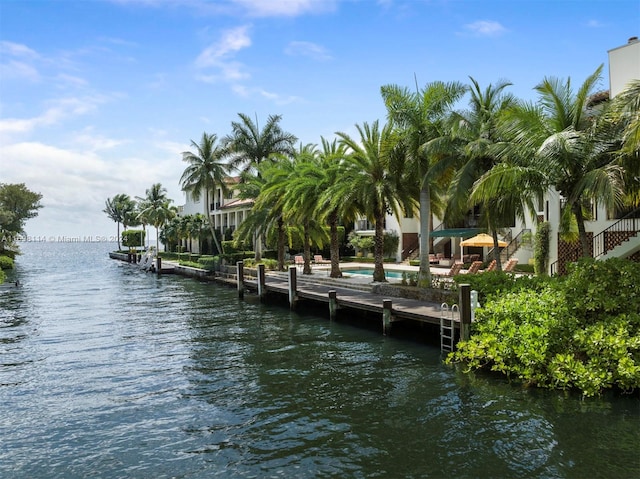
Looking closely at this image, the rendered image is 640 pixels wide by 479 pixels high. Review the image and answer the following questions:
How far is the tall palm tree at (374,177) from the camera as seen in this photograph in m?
26.2

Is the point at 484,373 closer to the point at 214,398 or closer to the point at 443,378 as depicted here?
the point at 443,378

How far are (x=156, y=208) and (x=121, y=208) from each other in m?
30.7

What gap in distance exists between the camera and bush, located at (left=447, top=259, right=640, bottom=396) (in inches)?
500

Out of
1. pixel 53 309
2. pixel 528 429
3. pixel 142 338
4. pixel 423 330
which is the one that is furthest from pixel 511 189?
pixel 53 309

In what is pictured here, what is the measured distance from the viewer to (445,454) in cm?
978

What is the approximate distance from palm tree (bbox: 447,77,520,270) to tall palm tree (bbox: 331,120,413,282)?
4.27 meters

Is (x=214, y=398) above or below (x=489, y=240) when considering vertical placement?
below

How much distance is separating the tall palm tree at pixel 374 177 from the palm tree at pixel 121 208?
→ 88890 millimetres

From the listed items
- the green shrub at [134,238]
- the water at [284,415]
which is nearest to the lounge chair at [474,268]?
the water at [284,415]

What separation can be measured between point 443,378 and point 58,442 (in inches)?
372

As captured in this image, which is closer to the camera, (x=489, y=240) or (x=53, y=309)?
(x=53, y=309)

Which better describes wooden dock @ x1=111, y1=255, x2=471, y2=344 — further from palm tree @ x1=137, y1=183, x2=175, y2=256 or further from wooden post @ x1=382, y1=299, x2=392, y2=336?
palm tree @ x1=137, y1=183, x2=175, y2=256

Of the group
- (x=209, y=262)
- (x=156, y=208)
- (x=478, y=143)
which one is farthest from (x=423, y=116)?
(x=156, y=208)

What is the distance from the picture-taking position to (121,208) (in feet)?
360
